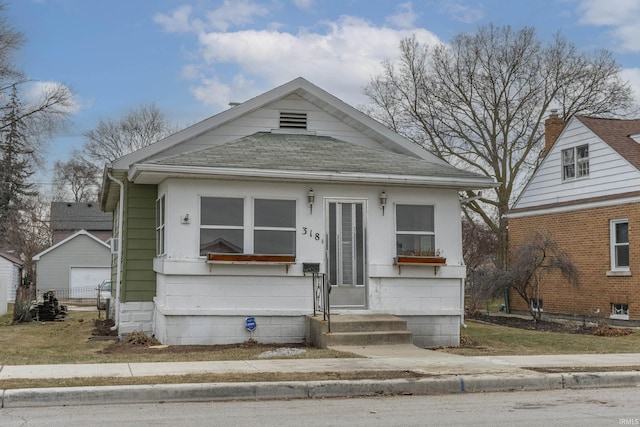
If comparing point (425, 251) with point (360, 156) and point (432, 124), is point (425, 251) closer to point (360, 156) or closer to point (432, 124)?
point (360, 156)

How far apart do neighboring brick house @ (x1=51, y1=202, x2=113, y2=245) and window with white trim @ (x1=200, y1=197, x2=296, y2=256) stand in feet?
128

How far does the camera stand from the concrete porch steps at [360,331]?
1238 centimetres

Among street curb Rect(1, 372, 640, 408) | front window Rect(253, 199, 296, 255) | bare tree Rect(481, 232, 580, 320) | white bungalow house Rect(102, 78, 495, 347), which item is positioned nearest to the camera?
street curb Rect(1, 372, 640, 408)

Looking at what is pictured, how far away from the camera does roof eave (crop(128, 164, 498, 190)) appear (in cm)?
1294

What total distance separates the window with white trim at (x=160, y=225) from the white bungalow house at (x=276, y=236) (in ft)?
0.12

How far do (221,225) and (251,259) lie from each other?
0.86 metres

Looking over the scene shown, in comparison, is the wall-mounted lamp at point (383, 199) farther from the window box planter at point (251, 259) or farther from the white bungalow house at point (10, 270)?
the white bungalow house at point (10, 270)

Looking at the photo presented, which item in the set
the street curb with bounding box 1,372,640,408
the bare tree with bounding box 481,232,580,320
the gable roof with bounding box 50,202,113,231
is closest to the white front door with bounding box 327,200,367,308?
the street curb with bounding box 1,372,640,408

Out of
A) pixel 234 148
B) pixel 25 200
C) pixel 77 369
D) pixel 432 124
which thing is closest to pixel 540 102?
pixel 432 124

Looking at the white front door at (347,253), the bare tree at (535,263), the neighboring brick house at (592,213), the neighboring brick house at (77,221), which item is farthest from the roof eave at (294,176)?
the neighboring brick house at (77,221)

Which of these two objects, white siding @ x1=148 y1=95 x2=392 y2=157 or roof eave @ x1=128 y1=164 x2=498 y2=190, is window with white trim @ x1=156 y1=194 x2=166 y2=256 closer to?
roof eave @ x1=128 y1=164 x2=498 y2=190

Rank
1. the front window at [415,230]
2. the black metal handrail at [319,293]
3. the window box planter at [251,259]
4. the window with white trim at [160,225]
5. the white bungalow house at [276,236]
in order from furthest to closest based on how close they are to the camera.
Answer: the front window at [415,230], the window with white trim at [160,225], the black metal handrail at [319,293], the white bungalow house at [276,236], the window box planter at [251,259]

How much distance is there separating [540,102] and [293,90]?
19636mm

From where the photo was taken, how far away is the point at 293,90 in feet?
52.2
